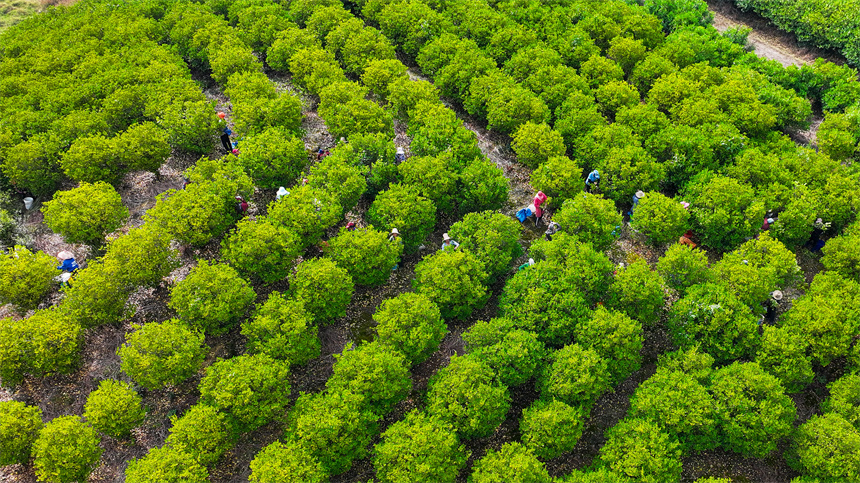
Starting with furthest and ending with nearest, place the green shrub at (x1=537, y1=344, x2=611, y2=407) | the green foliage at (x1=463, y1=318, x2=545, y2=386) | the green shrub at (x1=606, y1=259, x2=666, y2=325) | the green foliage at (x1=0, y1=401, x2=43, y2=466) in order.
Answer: the green shrub at (x1=606, y1=259, x2=666, y2=325) < the green foliage at (x1=463, y1=318, x2=545, y2=386) < the green shrub at (x1=537, y1=344, x2=611, y2=407) < the green foliage at (x1=0, y1=401, x2=43, y2=466)

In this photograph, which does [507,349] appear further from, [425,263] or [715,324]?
[715,324]

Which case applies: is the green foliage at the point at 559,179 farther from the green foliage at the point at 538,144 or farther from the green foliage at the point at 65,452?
the green foliage at the point at 65,452

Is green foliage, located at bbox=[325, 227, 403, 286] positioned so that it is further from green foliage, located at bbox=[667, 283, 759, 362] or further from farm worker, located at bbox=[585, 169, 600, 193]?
green foliage, located at bbox=[667, 283, 759, 362]

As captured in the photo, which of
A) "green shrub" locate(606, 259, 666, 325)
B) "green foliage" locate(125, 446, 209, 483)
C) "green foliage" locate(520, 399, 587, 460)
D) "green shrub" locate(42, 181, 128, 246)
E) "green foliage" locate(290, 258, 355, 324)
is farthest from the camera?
"green shrub" locate(42, 181, 128, 246)

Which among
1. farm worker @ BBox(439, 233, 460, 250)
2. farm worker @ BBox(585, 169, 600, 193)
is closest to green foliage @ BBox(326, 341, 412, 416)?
farm worker @ BBox(439, 233, 460, 250)

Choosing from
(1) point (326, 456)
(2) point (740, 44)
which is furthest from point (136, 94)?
(2) point (740, 44)

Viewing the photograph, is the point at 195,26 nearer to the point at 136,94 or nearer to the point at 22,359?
the point at 136,94
